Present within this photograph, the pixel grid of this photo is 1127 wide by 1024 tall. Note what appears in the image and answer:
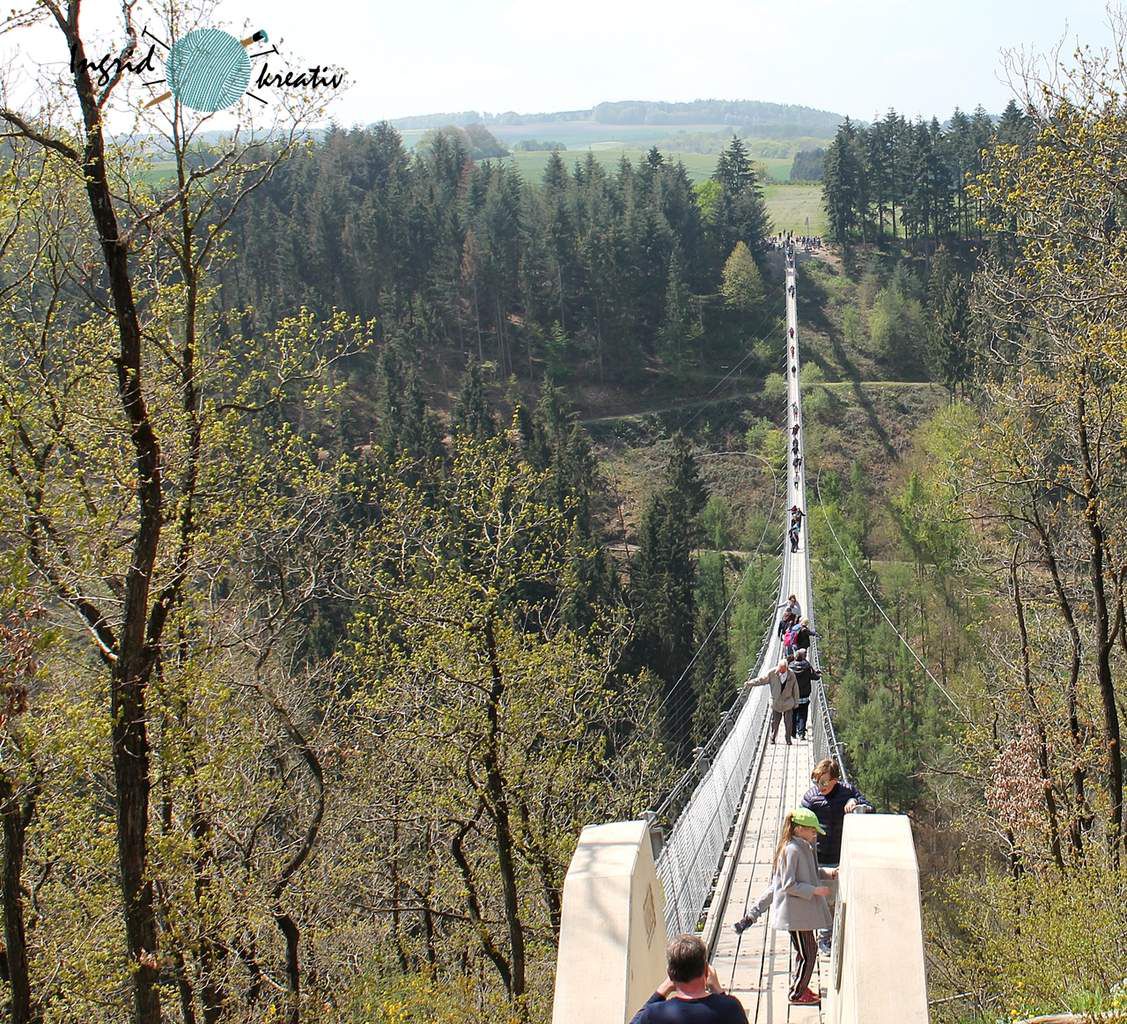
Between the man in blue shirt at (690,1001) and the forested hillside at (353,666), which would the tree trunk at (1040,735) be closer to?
the forested hillside at (353,666)

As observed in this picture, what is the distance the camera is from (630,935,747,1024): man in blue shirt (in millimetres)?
3383

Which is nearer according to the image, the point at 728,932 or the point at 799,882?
the point at 799,882

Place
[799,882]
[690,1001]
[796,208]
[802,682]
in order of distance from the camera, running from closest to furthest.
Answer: [690,1001] < [799,882] < [802,682] < [796,208]

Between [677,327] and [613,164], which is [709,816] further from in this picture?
[613,164]

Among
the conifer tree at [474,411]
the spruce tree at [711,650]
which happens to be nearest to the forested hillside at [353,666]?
the spruce tree at [711,650]

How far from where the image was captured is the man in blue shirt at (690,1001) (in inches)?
133

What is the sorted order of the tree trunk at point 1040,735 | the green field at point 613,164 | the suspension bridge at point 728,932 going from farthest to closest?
the green field at point 613,164
the tree trunk at point 1040,735
the suspension bridge at point 728,932

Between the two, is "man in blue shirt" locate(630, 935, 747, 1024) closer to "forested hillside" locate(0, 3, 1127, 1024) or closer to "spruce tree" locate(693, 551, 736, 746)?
"forested hillside" locate(0, 3, 1127, 1024)

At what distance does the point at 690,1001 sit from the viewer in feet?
11.2

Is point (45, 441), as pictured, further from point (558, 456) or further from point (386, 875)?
point (558, 456)

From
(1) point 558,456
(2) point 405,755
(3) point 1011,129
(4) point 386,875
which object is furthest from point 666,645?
(3) point 1011,129

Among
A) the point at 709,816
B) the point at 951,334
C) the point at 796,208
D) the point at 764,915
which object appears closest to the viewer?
the point at 764,915

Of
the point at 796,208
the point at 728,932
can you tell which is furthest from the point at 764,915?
the point at 796,208

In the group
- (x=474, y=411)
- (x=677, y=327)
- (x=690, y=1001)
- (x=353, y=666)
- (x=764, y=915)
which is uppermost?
(x=677, y=327)
